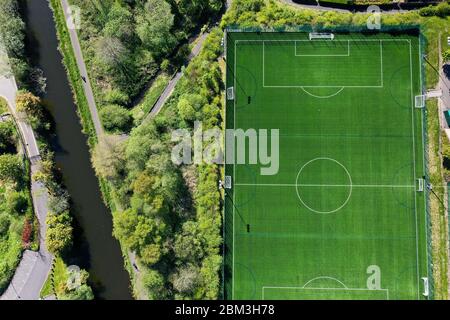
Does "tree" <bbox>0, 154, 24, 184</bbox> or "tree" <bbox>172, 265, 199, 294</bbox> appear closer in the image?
"tree" <bbox>172, 265, 199, 294</bbox>

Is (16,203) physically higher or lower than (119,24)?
lower

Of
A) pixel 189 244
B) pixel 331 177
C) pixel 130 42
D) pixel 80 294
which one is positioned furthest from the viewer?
pixel 130 42

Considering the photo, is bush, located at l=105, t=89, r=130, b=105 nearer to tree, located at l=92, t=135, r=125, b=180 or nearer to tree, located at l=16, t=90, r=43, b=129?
tree, located at l=92, t=135, r=125, b=180

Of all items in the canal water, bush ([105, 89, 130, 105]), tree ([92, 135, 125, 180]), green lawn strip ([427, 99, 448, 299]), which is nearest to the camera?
green lawn strip ([427, 99, 448, 299])

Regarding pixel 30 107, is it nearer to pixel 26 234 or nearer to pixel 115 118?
pixel 115 118

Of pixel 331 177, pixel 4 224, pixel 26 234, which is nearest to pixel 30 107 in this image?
pixel 4 224

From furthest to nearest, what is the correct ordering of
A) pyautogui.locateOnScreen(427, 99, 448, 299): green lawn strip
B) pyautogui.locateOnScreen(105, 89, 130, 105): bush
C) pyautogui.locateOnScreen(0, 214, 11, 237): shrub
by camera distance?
pyautogui.locateOnScreen(105, 89, 130, 105): bush < pyautogui.locateOnScreen(0, 214, 11, 237): shrub < pyautogui.locateOnScreen(427, 99, 448, 299): green lawn strip

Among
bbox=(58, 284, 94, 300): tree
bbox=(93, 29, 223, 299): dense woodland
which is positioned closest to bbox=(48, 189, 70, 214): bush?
bbox=(93, 29, 223, 299): dense woodland

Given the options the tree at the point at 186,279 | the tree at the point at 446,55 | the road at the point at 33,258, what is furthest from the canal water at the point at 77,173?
the tree at the point at 446,55
